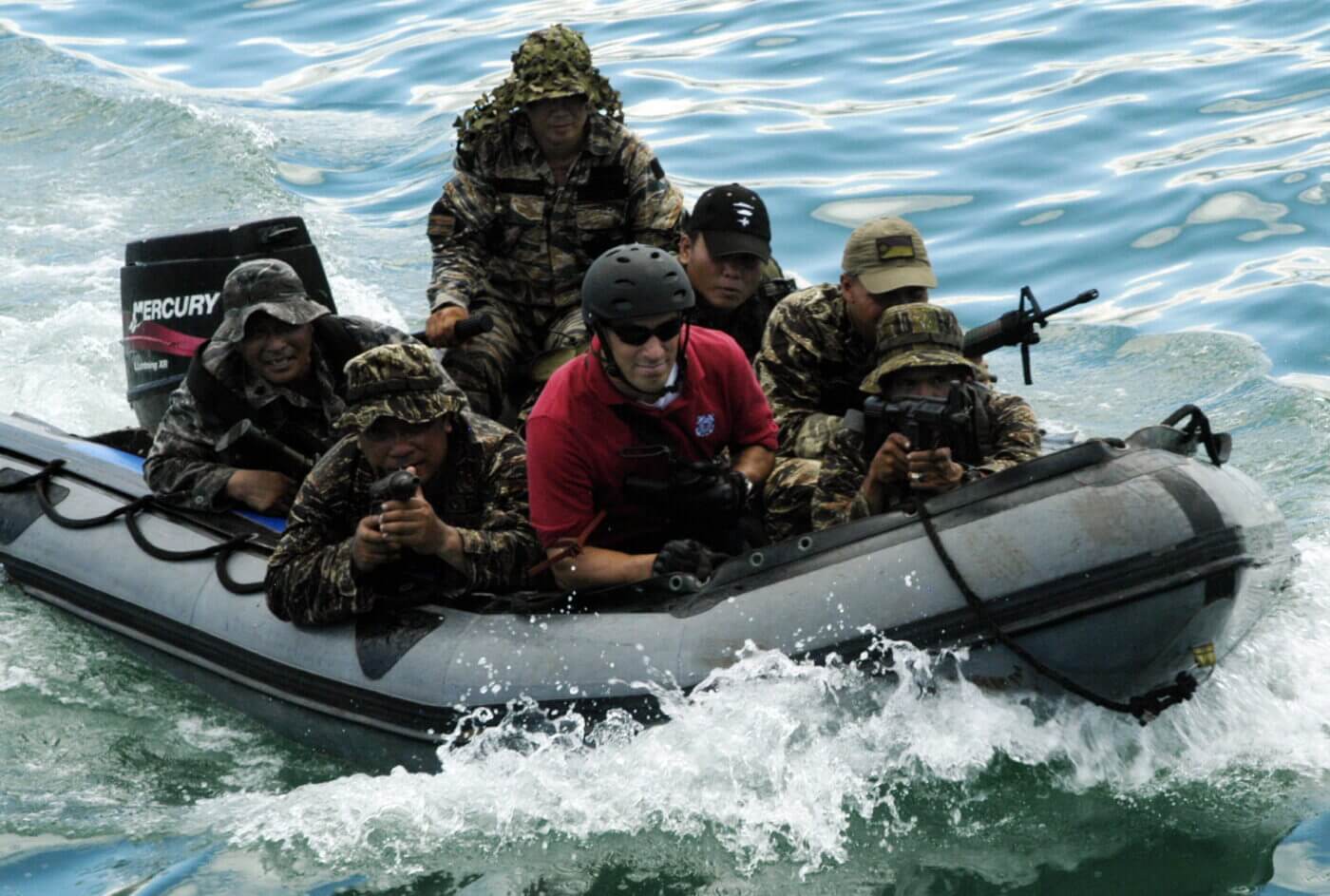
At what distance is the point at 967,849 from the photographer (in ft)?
15.0

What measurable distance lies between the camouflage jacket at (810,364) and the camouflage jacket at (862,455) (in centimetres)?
50

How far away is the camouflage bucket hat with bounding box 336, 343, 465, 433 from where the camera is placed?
Answer: 15.9ft

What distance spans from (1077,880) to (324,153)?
30.2 ft

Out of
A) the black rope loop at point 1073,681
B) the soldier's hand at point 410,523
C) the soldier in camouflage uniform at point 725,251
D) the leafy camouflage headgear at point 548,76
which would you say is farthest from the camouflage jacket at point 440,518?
the leafy camouflage headgear at point 548,76

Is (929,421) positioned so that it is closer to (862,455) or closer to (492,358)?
(862,455)

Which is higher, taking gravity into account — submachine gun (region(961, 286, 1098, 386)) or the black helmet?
the black helmet

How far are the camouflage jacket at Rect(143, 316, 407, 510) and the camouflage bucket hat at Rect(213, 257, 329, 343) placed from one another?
0.09 m

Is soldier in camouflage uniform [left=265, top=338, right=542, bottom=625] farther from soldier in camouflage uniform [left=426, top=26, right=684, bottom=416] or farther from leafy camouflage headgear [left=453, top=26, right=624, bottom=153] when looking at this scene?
leafy camouflage headgear [left=453, top=26, right=624, bottom=153]

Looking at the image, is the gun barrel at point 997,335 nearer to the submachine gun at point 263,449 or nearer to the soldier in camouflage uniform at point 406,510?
the soldier in camouflage uniform at point 406,510

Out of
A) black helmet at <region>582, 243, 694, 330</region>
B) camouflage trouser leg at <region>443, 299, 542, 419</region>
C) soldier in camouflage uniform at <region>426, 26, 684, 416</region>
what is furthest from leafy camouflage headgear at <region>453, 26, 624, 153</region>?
black helmet at <region>582, 243, 694, 330</region>

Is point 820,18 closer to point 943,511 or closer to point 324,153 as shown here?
point 324,153

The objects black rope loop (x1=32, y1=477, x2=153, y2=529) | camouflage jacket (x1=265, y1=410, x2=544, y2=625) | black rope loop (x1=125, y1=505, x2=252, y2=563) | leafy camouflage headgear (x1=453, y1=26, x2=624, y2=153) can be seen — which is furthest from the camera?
leafy camouflage headgear (x1=453, y1=26, x2=624, y2=153)

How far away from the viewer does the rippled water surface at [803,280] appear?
4.68m

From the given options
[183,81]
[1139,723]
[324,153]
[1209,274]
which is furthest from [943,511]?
[183,81]
